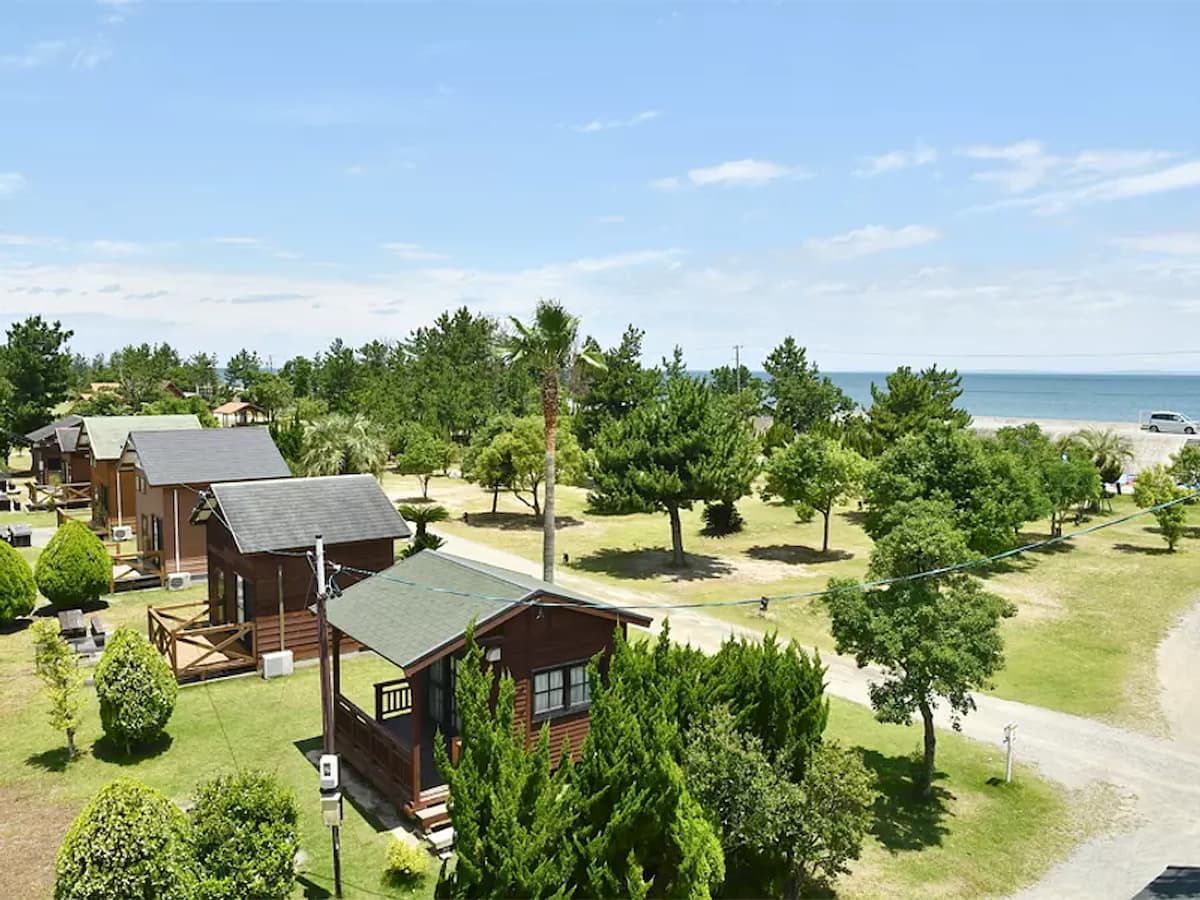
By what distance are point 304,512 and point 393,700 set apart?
8246 mm

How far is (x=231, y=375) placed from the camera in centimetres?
19112

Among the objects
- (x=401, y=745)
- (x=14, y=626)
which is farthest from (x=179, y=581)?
(x=401, y=745)

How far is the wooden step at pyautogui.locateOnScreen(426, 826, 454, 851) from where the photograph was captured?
1622 centimetres

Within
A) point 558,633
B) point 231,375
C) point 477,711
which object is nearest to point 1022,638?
point 558,633

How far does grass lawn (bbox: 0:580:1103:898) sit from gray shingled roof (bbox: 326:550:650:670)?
3559 mm

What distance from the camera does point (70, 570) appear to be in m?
30.7

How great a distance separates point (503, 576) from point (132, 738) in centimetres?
924

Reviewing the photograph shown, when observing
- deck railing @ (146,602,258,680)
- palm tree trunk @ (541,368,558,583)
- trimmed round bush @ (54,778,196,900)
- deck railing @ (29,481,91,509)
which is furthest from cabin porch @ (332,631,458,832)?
deck railing @ (29,481,91,509)

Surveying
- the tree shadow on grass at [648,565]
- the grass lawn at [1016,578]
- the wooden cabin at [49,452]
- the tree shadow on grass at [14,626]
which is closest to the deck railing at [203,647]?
the tree shadow on grass at [14,626]

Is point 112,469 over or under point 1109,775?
over

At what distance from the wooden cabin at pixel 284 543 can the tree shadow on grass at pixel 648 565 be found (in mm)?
15143

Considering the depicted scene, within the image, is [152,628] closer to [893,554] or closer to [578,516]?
[893,554]

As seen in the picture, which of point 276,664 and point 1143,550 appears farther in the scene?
point 1143,550

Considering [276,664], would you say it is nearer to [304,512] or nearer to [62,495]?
[304,512]
